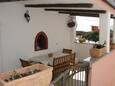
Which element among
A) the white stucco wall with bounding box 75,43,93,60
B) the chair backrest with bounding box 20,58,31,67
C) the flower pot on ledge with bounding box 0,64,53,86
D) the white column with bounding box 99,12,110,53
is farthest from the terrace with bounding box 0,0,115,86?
A: the flower pot on ledge with bounding box 0,64,53,86

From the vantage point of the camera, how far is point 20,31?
246 inches

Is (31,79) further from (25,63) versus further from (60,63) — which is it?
(60,63)

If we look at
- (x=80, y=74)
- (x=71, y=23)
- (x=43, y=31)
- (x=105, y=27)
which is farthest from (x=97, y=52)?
(x=71, y=23)

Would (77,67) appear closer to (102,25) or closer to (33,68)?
(33,68)

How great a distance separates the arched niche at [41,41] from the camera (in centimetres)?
704

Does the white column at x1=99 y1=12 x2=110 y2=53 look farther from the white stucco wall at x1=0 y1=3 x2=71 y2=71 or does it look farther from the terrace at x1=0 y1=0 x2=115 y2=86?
the white stucco wall at x1=0 y1=3 x2=71 y2=71

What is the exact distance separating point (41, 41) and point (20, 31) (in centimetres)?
128

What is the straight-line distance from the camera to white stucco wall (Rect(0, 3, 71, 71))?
5730mm

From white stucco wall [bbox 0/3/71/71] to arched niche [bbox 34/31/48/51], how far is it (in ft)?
0.47

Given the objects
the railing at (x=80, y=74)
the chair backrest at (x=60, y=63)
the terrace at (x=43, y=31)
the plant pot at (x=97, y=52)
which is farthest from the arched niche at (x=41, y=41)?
the railing at (x=80, y=74)

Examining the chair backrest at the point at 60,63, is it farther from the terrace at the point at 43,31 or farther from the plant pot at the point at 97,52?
the plant pot at the point at 97,52

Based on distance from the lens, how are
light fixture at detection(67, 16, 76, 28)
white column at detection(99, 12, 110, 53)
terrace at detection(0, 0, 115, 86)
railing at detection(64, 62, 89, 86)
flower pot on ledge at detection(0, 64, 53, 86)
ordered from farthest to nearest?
1. light fixture at detection(67, 16, 76, 28)
2. white column at detection(99, 12, 110, 53)
3. terrace at detection(0, 0, 115, 86)
4. railing at detection(64, 62, 89, 86)
5. flower pot on ledge at detection(0, 64, 53, 86)

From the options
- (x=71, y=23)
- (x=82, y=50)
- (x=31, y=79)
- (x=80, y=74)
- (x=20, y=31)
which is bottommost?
(x=82, y=50)

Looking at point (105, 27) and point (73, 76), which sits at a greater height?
point (105, 27)
